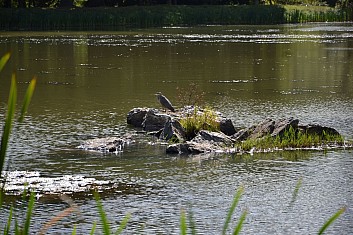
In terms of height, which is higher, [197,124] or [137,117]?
[197,124]

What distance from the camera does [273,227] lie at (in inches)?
328

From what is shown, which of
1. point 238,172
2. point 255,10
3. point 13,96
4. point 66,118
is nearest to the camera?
Result: point 13,96

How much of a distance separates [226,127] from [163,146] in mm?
1237

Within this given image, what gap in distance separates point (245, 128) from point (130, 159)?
2839 mm

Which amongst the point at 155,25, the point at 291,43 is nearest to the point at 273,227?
the point at 291,43

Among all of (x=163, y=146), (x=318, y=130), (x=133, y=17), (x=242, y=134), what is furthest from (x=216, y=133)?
(x=133, y=17)

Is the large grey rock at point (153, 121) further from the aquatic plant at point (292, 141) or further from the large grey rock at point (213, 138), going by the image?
the aquatic plant at point (292, 141)

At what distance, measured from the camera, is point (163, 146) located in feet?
42.2

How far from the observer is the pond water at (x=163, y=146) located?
29.2 ft

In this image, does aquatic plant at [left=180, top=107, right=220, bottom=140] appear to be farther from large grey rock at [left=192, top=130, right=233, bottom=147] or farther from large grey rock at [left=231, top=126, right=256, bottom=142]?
large grey rock at [left=192, top=130, right=233, bottom=147]

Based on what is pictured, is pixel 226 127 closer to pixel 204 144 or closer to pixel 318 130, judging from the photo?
pixel 204 144

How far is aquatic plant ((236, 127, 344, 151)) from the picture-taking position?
40.9 ft

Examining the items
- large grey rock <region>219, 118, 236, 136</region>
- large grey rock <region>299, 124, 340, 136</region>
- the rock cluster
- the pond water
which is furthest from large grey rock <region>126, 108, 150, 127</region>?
large grey rock <region>299, 124, 340, 136</region>

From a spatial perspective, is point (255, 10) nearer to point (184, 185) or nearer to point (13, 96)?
point (184, 185)
